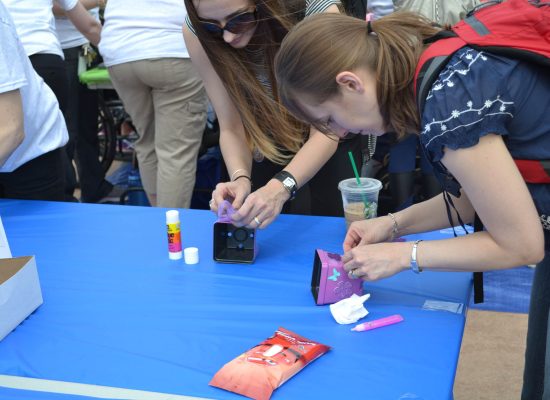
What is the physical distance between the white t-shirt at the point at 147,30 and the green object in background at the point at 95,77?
691 mm

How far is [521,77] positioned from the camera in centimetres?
103

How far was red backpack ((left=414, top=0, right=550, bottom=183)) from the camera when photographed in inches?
40.3

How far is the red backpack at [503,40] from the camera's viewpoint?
102 cm

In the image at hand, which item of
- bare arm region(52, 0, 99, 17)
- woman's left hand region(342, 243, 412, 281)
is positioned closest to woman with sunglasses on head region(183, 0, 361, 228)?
woman's left hand region(342, 243, 412, 281)

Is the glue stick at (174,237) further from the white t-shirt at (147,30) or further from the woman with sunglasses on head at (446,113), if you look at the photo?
the white t-shirt at (147,30)

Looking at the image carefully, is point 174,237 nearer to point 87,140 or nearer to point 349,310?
point 349,310

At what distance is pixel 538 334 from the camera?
1.48 metres

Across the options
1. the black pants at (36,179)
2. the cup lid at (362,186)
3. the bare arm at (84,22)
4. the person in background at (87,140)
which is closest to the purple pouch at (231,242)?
the cup lid at (362,186)

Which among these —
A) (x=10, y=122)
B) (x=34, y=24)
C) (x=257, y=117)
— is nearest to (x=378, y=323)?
(x=257, y=117)

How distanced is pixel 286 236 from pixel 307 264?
190 mm

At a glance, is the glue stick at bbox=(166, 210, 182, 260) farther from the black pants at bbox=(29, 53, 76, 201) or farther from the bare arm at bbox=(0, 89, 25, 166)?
the black pants at bbox=(29, 53, 76, 201)

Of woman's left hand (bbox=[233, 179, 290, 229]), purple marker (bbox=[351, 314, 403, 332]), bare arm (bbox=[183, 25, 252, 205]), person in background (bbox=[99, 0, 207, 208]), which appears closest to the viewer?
purple marker (bbox=[351, 314, 403, 332])

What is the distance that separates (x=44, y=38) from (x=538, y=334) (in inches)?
90.0

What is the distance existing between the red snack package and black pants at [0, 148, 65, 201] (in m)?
1.18
